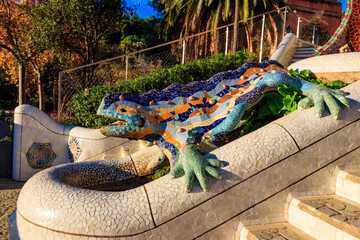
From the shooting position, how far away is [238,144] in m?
2.57

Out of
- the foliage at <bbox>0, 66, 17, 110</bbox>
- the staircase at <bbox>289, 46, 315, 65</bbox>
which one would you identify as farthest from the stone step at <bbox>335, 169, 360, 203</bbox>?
the foliage at <bbox>0, 66, 17, 110</bbox>

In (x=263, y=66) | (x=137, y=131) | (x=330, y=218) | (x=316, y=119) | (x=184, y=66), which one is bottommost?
(x=330, y=218)

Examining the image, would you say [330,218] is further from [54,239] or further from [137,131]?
[54,239]

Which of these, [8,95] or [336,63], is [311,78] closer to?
[336,63]

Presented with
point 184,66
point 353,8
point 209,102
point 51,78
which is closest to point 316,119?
point 209,102

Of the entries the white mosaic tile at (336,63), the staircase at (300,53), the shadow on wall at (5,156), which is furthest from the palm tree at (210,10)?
the shadow on wall at (5,156)

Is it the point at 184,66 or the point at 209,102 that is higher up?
the point at 184,66

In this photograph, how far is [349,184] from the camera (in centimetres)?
246

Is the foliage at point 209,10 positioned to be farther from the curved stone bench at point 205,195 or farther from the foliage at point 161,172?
the curved stone bench at point 205,195

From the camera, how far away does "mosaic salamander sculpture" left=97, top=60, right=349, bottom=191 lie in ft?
9.30

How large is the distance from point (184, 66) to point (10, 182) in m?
4.87

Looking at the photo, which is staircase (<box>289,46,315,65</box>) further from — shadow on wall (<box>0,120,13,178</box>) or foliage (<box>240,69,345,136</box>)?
shadow on wall (<box>0,120,13,178</box>)

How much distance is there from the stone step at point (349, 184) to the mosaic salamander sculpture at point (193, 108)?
607 millimetres

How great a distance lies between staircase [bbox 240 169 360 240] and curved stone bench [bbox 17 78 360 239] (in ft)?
0.59
